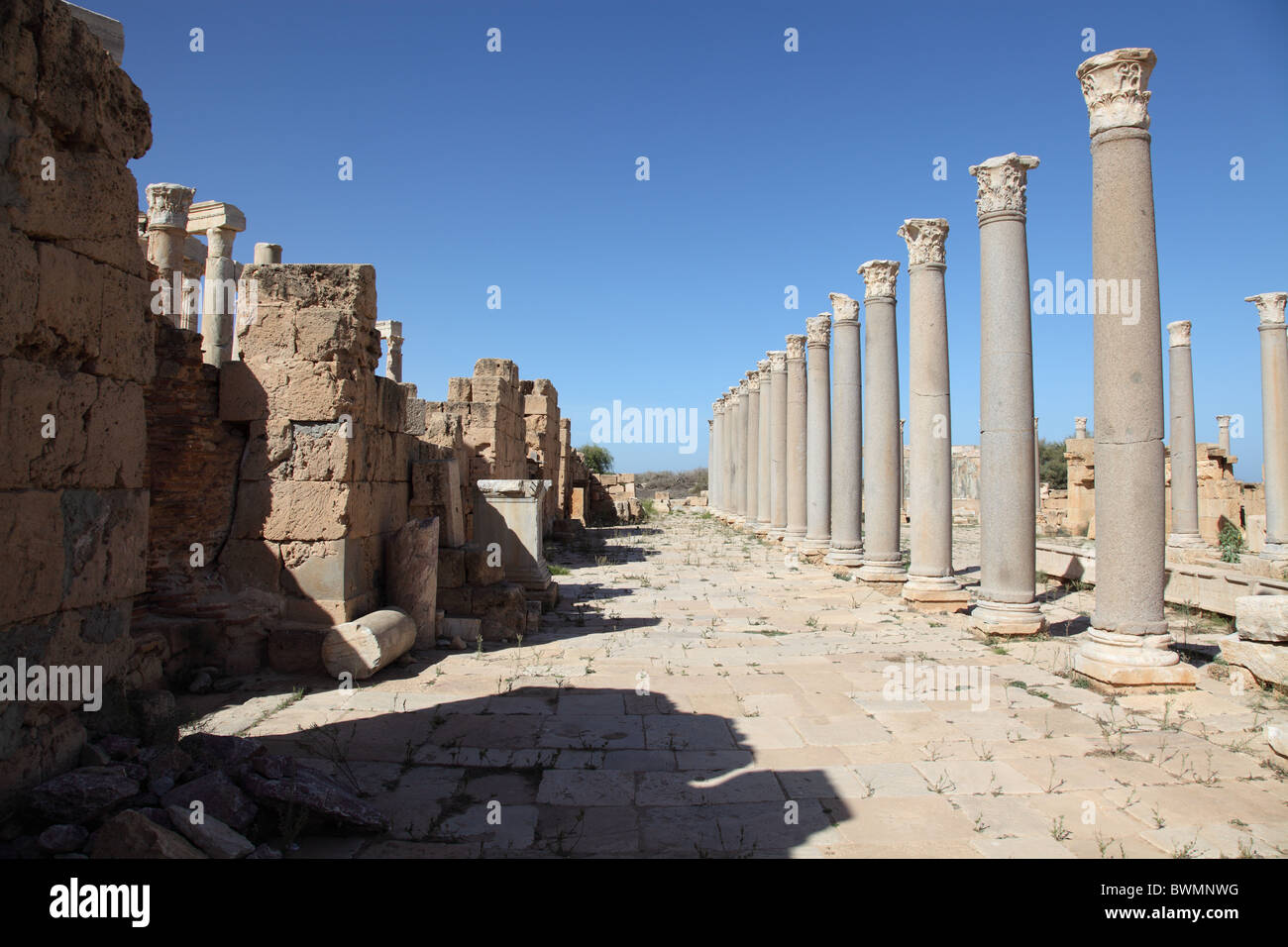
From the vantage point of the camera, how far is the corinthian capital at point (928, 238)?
1159cm

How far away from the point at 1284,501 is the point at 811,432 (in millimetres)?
9817

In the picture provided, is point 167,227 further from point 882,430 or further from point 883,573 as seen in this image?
point 883,573

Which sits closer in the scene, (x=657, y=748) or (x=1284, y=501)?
(x=657, y=748)

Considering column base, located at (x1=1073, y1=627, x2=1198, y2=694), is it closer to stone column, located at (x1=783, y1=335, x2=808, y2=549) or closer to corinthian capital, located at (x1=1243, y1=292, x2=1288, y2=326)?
stone column, located at (x1=783, y1=335, x2=808, y2=549)

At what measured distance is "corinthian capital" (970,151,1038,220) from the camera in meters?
9.49

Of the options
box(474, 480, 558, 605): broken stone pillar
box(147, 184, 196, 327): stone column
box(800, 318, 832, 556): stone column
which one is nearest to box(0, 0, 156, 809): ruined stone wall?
box(474, 480, 558, 605): broken stone pillar

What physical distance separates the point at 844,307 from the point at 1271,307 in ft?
31.7

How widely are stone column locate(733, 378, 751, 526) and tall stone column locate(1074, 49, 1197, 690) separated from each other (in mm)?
20595

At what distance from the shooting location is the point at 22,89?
3.75 m

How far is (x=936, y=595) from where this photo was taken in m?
11.1

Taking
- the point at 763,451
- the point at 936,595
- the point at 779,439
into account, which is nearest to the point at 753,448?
the point at 763,451

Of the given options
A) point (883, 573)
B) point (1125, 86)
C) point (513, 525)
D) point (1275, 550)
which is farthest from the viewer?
point (1275, 550)
